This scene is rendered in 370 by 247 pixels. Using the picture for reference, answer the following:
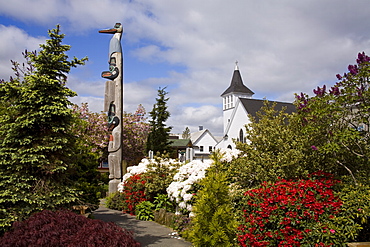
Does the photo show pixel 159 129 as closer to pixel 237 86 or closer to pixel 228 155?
pixel 228 155

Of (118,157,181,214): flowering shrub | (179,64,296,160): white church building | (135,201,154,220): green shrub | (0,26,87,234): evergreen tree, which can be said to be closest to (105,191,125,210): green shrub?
(118,157,181,214): flowering shrub

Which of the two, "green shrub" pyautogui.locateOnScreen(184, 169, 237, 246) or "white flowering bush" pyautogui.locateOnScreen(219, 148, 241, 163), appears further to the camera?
"white flowering bush" pyautogui.locateOnScreen(219, 148, 241, 163)

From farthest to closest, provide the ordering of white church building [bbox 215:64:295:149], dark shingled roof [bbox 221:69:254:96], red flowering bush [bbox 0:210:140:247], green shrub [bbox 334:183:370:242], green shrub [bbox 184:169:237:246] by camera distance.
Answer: dark shingled roof [bbox 221:69:254:96]
white church building [bbox 215:64:295:149]
green shrub [bbox 334:183:370:242]
green shrub [bbox 184:169:237:246]
red flowering bush [bbox 0:210:140:247]

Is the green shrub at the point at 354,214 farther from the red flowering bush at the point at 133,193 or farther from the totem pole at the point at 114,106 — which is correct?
the totem pole at the point at 114,106

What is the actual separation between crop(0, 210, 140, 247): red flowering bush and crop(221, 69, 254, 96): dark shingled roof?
47175 mm

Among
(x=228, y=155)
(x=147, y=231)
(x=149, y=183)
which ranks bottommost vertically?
(x=147, y=231)

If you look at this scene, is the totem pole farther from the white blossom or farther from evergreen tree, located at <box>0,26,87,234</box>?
evergreen tree, located at <box>0,26,87,234</box>

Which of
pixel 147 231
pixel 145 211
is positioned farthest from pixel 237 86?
pixel 147 231

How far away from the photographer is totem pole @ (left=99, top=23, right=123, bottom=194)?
1275 centimetres

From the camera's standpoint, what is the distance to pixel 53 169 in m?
5.41

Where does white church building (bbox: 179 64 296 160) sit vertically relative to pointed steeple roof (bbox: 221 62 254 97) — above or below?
below

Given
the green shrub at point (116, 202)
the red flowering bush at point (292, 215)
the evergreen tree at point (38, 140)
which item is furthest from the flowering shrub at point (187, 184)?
the green shrub at point (116, 202)

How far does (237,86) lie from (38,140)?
1861 inches

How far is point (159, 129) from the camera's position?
25.8 m
